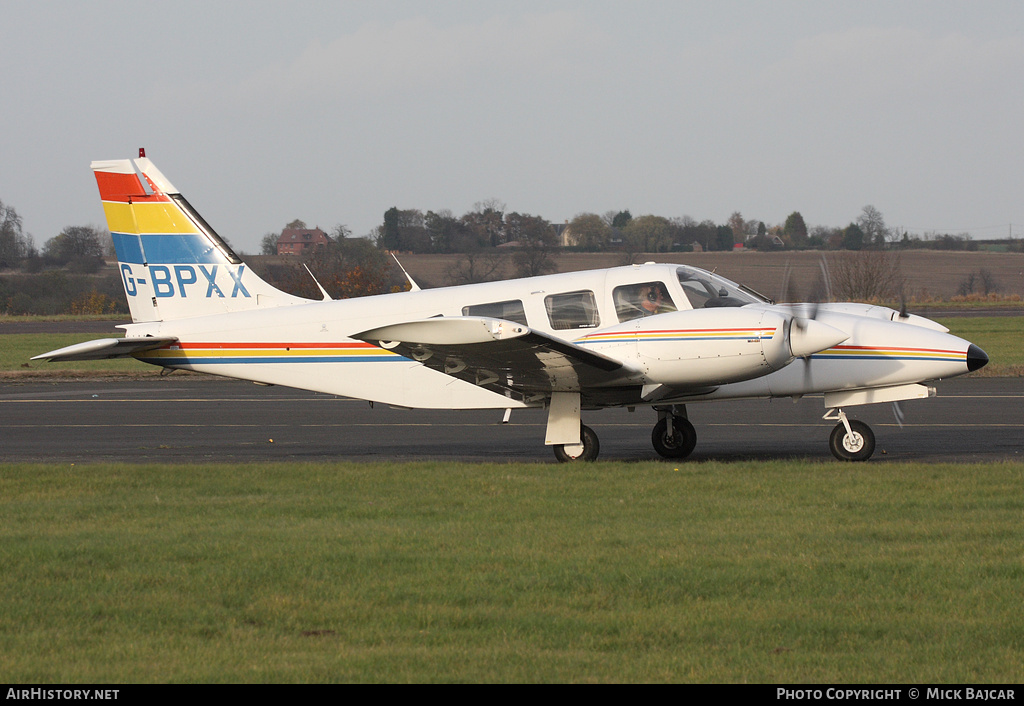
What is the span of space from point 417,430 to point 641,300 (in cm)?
590

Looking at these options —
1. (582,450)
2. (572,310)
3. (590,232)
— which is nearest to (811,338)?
(572,310)

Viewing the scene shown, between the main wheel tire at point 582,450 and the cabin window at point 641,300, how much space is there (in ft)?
5.05

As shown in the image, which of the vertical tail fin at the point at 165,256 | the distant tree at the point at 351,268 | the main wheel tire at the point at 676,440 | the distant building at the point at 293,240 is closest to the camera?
the main wheel tire at the point at 676,440

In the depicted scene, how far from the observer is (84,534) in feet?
26.8

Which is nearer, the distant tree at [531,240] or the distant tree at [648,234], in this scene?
→ the distant tree at [531,240]

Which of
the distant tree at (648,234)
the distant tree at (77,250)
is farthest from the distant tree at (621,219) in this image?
the distant tree at (77,250)

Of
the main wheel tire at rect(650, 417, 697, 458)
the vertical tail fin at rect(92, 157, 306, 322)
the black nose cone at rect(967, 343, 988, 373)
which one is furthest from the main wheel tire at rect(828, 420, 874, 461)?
the vertical tail fin at rect(92, 157, 306, 322)

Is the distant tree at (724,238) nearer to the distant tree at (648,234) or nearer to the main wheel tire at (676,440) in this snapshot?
the distant tree at (648,234)

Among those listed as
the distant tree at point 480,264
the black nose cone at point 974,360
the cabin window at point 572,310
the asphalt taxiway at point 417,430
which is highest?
the distant tree at point 480,264

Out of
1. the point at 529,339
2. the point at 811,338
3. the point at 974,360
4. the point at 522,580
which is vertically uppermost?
the point at 529,339

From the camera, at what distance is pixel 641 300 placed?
12461 mm

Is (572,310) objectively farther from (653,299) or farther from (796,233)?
(796,233)

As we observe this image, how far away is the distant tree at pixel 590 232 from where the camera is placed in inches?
1752
